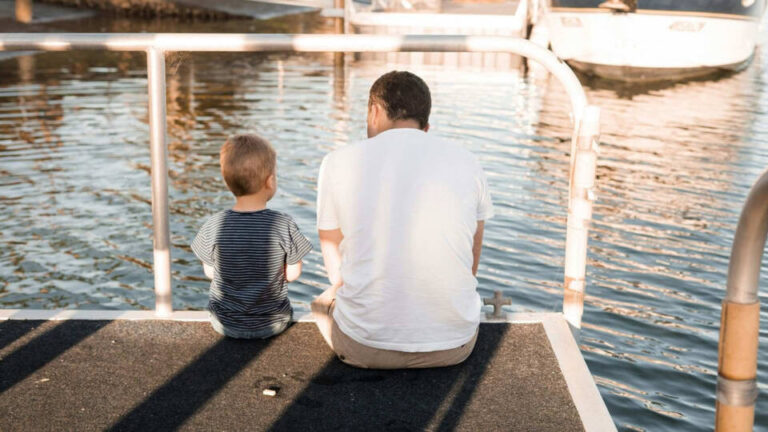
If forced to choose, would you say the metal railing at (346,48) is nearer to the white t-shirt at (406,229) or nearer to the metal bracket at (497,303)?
the metal bracket at (497,303)

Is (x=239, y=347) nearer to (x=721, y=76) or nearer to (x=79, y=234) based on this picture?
(x=79, y=234)

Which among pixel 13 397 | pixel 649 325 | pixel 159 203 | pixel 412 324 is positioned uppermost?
pixel 159 203

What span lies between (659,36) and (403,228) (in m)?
22.3

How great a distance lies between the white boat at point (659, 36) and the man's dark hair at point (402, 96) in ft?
71.4

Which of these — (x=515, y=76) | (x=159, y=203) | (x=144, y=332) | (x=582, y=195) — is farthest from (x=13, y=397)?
(x=515, y=76)

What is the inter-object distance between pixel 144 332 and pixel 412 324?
1.20 metres

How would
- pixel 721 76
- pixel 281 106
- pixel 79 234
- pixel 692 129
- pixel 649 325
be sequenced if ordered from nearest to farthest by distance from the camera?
pixel 649 325 → pixel 79 234 → pixel 692 129 → pixel 281 106 → pixel 721 76

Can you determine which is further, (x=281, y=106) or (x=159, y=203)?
(x=281, y=106)

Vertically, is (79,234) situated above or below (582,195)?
below

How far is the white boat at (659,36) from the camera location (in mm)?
24000

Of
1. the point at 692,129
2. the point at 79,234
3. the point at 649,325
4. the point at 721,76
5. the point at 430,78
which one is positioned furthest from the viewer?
the point at 721,76

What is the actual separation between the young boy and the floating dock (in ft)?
0.29

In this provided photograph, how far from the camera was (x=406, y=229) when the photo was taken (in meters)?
3.27

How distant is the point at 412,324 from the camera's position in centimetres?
337
